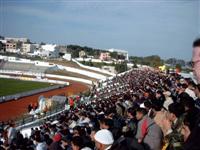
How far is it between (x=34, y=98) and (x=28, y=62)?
42408 millimetres

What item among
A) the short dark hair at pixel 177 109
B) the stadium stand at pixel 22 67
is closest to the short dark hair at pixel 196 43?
the short dark hair at pixel 177 109

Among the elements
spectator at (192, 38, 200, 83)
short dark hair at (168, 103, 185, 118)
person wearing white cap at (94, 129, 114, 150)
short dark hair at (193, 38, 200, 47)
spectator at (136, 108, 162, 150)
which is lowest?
spectator at (136, 108, 162, 150)

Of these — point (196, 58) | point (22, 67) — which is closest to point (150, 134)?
point (196, 58)

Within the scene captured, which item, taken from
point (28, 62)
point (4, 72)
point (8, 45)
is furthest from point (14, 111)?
point (8, 45)

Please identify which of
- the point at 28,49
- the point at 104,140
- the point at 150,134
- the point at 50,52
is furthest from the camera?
the point at 28,49

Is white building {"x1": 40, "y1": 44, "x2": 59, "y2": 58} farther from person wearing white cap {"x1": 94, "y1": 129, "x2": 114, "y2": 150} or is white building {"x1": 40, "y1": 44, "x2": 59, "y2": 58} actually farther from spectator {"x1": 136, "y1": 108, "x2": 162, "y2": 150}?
person wearing white cap {"x1": 94, "y1": 129, "x2": 114, "y2": 150}

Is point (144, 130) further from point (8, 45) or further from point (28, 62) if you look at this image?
point (8, 45)

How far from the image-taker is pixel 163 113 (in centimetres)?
548

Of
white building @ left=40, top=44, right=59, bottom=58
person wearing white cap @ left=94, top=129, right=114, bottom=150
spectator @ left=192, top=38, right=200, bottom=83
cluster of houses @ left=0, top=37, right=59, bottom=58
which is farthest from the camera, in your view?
cluster of houses @ left=0, top=37, right=59, bottom=58

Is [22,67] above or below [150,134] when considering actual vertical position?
below

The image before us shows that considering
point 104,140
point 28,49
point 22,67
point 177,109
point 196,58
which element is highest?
point 196,58

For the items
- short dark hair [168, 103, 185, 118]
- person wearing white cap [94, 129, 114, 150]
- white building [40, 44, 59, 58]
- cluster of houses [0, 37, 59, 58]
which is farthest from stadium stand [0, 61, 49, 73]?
person wearing white cap [94, 129, 114, 150]

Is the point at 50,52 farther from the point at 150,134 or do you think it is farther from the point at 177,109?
the point at 177,109

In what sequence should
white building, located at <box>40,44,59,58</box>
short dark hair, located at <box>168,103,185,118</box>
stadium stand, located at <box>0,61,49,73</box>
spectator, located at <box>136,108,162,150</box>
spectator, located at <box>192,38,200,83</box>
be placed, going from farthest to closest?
1. white building, located at <box>40,44,59,58</box>
2. stadium stand, located at <box>0,61,49,73</box>
3. spectator, located at <box>136,108,162,150</box>
4. short dark hair, located at <box>168,103,185,118</box>
5. spectator, located at <box>192,38,200,83</box>
